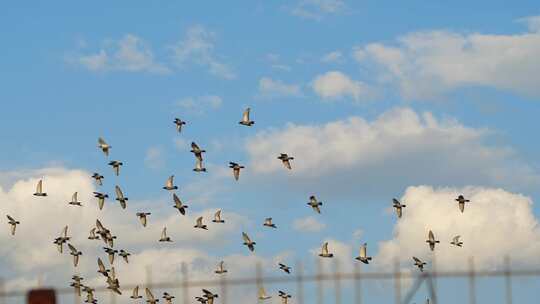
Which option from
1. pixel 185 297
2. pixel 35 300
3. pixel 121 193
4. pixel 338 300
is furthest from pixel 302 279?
pixel 121 193

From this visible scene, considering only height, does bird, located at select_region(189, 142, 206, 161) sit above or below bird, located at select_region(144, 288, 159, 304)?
above

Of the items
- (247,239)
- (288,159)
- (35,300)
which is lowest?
(35,300)

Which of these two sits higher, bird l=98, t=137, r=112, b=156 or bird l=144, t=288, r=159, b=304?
bird l=98, t=137, r=112, b=156

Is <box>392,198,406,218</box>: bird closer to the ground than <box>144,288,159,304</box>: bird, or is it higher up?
higher up

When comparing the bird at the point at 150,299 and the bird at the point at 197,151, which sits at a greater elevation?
the bird at the point at 197,151

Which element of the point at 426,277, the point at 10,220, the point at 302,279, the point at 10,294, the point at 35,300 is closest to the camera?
the point at 35,300

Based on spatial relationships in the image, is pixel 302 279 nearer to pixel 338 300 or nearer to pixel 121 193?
pixel 338 300

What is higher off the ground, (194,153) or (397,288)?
(194,153)

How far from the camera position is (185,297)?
181ft

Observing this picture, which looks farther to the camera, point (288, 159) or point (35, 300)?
point (288, 159)

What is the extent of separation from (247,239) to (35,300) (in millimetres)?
68199

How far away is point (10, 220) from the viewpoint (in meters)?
112

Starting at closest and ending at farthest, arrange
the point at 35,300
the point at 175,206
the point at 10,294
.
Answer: the point at 35,300, the point at 10,294, the point at 175,206

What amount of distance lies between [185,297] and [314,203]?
54.6 metres
